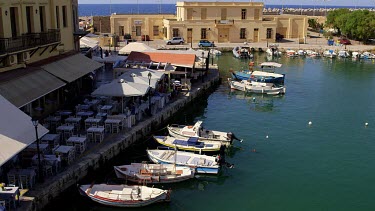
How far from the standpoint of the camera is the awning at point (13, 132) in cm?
1592

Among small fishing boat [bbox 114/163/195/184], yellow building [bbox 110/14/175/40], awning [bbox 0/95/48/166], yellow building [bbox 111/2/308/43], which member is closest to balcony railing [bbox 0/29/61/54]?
awning [bbox 0/95/48/166]

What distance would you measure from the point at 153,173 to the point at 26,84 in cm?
849

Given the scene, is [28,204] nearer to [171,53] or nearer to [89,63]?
[89,63]

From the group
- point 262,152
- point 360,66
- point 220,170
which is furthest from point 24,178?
point 360,66

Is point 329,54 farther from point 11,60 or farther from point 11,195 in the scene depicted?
point 11,195

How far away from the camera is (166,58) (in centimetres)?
3947

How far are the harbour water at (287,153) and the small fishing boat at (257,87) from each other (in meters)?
0.90

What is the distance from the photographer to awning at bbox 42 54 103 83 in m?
26.9

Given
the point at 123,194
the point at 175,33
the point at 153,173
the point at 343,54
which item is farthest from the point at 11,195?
the point at 343,54

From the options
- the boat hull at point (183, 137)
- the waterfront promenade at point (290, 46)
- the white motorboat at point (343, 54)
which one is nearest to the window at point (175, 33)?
the waterfront promenade at point (290, 46)

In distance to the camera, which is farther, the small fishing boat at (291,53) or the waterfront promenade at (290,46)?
the waterfront promenade at (290,46)

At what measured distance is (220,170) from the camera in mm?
23406

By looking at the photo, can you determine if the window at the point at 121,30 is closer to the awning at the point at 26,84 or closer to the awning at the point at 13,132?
the awning at the point at 26,84

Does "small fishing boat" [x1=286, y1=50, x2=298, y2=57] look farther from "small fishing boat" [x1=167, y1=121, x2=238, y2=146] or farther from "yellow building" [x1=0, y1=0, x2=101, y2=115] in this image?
"small fishing boat" [x1=167, y1=121, x2=238, y2=146]
